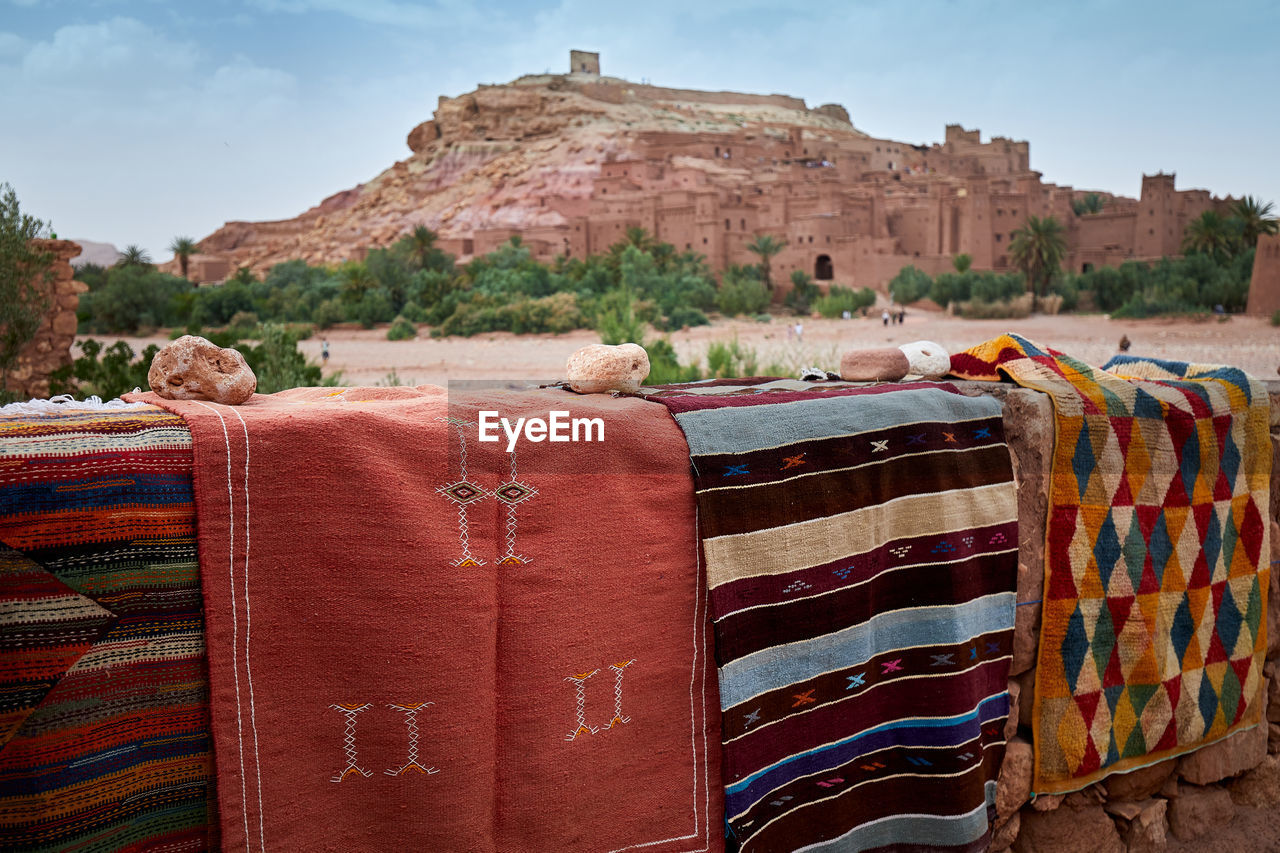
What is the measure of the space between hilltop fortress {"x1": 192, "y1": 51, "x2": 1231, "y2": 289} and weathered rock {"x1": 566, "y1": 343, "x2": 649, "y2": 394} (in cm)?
2310

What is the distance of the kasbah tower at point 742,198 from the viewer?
24.4m

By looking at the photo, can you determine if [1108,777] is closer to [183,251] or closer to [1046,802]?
[1046,802]

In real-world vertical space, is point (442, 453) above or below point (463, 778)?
above

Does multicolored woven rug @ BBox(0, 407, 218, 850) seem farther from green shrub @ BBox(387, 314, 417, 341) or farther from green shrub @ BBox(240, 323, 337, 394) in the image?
green shrub @ BBox(387, 314, 417, 341)

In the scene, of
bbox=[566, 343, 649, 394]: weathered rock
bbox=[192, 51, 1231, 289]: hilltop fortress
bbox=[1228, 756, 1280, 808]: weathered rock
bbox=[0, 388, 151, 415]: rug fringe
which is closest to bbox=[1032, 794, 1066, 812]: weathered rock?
bbox=[1228, 756, 1280, 808]: weathered rock

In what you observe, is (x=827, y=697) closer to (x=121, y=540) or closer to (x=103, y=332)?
(x=121, y=540)

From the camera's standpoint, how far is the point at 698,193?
2656 centimetres

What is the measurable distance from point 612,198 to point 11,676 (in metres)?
30.0

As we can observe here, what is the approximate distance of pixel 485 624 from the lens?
4.18 feet

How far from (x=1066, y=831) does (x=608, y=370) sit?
148cm

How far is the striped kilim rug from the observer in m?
1.48

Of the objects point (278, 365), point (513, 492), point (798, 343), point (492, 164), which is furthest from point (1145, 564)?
point (492, 164)

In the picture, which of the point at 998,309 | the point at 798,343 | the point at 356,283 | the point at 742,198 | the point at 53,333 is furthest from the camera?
the point at 742,198

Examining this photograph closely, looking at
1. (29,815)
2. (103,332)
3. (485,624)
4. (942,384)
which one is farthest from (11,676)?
(103,332)
